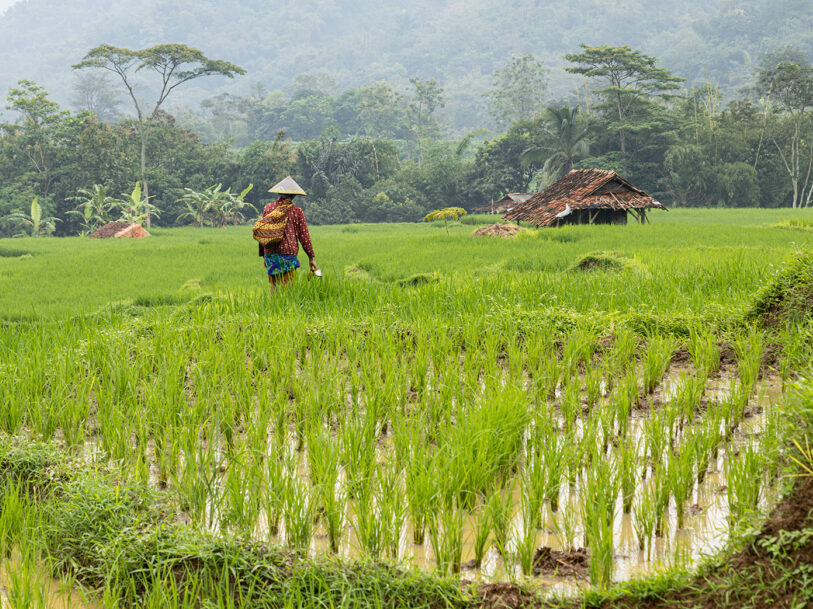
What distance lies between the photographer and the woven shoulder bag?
649cm

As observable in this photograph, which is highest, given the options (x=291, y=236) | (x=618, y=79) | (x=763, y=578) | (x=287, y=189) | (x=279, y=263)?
(x=618, y=79)

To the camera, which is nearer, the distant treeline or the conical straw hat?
the conical straw hat

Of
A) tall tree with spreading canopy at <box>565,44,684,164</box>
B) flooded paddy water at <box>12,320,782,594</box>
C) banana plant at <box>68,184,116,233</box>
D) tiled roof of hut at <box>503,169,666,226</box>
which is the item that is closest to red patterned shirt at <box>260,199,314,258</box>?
flooded paddy water at <box>12,320,782,594</box>

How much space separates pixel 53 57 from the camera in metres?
127

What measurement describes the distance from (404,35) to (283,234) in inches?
5374

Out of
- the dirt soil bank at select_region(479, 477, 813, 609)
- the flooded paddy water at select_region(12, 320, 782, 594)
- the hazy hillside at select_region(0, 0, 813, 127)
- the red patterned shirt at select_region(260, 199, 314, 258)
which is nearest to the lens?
the dirt soil bank at select_region(479, 477, 813, 609)

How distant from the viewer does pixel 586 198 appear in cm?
1867

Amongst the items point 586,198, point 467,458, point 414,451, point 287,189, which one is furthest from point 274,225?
point 586,198

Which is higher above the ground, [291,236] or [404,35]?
[404,35]

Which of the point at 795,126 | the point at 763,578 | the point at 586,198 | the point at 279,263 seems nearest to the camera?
the point at 763,578

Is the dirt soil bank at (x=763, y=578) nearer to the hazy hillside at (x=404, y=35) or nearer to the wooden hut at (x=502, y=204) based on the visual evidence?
the wooden hut at (x=502, y=204)

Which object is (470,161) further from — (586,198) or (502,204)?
(586,198)

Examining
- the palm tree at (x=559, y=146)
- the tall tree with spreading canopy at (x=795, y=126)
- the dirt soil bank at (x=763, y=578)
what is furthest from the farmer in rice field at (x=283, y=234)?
the tall tree with spreading canopy at (x=795, y=126)

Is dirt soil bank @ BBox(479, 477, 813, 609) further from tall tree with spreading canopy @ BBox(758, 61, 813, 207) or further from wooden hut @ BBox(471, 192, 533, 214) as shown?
tall tree with spreading canopy @ BBox(758, 61, 813, 207)
